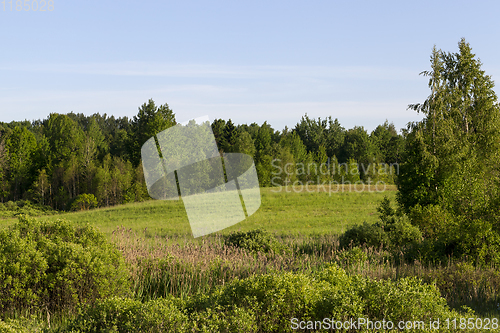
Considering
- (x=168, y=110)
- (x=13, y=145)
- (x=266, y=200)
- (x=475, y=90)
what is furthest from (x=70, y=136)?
(x=475, y=90)

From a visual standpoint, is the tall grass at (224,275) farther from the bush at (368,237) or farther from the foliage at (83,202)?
the foliage at (83,202)

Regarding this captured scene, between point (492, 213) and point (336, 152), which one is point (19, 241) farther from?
point (336, 152)

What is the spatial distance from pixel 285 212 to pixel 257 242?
20360mm

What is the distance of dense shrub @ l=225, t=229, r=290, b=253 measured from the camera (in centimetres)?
867

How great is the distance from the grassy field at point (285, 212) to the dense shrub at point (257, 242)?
468 inches

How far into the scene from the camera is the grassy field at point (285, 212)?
23.9m

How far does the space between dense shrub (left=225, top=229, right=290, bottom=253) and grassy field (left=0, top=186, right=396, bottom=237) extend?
468 inches

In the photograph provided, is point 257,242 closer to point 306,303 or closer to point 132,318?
point 306,303

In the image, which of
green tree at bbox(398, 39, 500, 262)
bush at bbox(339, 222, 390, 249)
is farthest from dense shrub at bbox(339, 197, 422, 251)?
green tree at bbox(398, 39, 500, 262)

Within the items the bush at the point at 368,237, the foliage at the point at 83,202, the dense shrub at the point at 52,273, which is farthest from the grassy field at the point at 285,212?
the dense shrub at the point at 52,273

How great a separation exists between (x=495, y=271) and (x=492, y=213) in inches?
62.1

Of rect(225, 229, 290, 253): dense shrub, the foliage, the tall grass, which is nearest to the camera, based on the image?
the tall grass

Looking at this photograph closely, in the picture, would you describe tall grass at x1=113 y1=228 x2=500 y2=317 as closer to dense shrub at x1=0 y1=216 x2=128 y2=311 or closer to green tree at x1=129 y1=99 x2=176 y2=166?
dense shrub at x1=0 y1=216 x2=128 y2=311

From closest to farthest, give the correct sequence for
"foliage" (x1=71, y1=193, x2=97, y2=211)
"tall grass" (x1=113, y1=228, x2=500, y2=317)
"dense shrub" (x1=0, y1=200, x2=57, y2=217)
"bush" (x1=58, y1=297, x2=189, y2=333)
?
"bush" (x1=58, y1=297, x2=189, y2=333)
"tall grass" (x1=113, y1=228, x2=500, y2=317)
"dense shrub" (x1=0, y1=200, x2=57, y2=217)
"foliage" (x1=71, y1=193, x2=97, y2=211)
